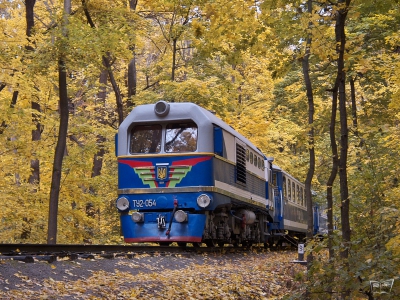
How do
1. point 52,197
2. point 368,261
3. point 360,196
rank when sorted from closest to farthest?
1. point 368,261
2. point 360,196
3. point 52,197

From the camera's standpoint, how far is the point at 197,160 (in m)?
14.9

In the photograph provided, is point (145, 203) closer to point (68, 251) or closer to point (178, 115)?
point (178, 115)

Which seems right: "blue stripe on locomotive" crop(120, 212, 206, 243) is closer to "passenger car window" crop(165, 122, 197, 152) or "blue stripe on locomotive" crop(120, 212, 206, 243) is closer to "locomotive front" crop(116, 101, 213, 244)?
"locomotive front" crop(116, 101, 213, 244)

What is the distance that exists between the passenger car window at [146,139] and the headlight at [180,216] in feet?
5.19

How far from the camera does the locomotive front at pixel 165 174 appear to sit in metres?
14.8

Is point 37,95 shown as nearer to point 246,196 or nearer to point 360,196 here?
point 246,196

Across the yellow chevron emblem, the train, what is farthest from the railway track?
the yellow chevron emblem

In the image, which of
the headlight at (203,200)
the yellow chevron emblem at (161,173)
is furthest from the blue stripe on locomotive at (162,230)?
the yellow chevron emblem at (161,173)

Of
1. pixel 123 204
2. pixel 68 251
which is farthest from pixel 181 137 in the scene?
pixel 68 251

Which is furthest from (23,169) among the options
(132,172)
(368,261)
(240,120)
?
(368,261)

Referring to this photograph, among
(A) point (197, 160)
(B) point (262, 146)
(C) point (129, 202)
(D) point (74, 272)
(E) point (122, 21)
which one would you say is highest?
(E) point (122, 21)

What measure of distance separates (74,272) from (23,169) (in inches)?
543

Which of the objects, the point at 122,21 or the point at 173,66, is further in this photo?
the point at 173,66

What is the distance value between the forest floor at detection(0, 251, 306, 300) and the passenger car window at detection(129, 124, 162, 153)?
3.45m
